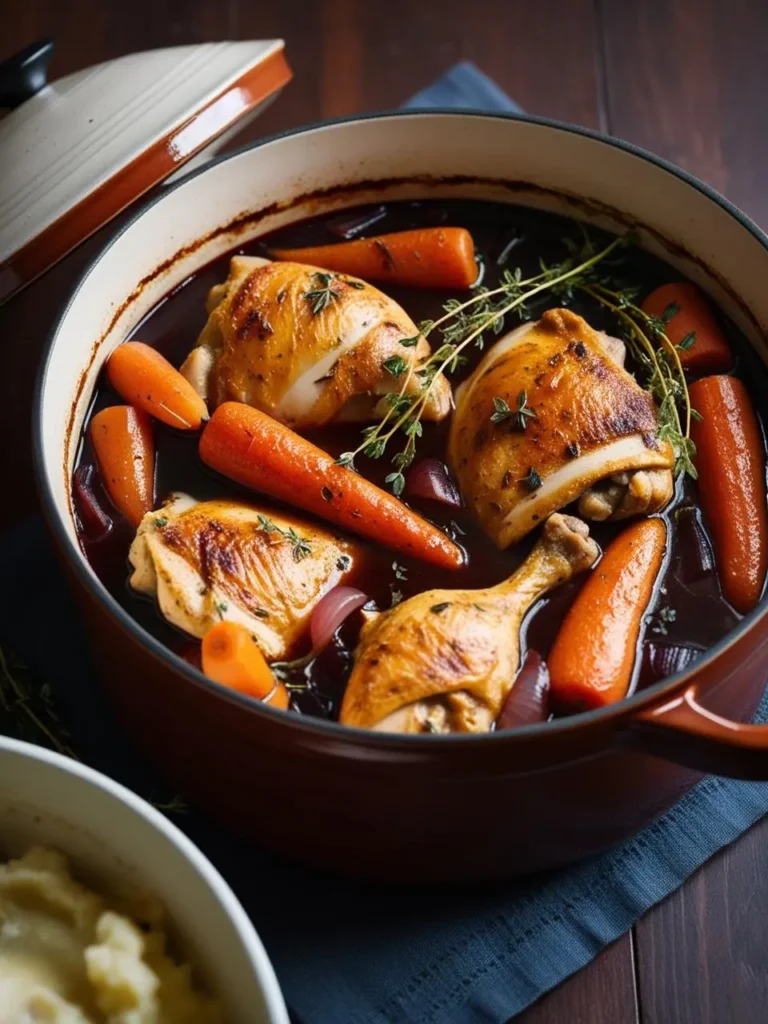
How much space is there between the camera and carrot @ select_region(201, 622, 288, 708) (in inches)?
73.2

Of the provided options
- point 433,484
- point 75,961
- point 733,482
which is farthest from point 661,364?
point 75,961

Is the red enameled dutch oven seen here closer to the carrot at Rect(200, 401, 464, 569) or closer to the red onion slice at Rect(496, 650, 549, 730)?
the red onion slice at Rect(496, 650, 549, 730)

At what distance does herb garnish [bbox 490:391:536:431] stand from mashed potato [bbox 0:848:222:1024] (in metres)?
0.96

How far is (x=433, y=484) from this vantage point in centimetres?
215

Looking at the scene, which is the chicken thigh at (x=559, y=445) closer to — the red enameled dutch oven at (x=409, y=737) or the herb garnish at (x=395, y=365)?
the herb garnish at (x=395, y=365)

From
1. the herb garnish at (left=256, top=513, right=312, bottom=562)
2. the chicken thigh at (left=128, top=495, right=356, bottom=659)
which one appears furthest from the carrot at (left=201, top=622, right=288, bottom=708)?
the herb garnish at (left=256, top=513, right=312, bottom=562)

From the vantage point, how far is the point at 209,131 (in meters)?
2.28

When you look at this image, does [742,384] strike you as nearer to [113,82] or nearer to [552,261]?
[552,261]

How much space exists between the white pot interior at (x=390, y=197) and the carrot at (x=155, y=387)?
0.06 meters

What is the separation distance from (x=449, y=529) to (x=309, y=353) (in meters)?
0.40

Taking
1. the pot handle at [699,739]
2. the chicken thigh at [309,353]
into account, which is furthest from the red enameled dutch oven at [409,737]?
the chicken thigh at [309,353]

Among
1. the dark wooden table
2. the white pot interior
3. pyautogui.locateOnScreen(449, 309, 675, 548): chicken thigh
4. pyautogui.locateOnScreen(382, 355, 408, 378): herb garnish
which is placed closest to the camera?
pyautogui.locateOnScreen(449, 309, 675, 548): chicken thigh

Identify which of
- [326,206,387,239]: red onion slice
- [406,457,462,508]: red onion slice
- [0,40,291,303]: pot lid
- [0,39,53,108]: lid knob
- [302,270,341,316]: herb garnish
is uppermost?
[0,39,53,108]: lid knob

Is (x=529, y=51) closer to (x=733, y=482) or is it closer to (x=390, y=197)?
(x=390, y=197)
